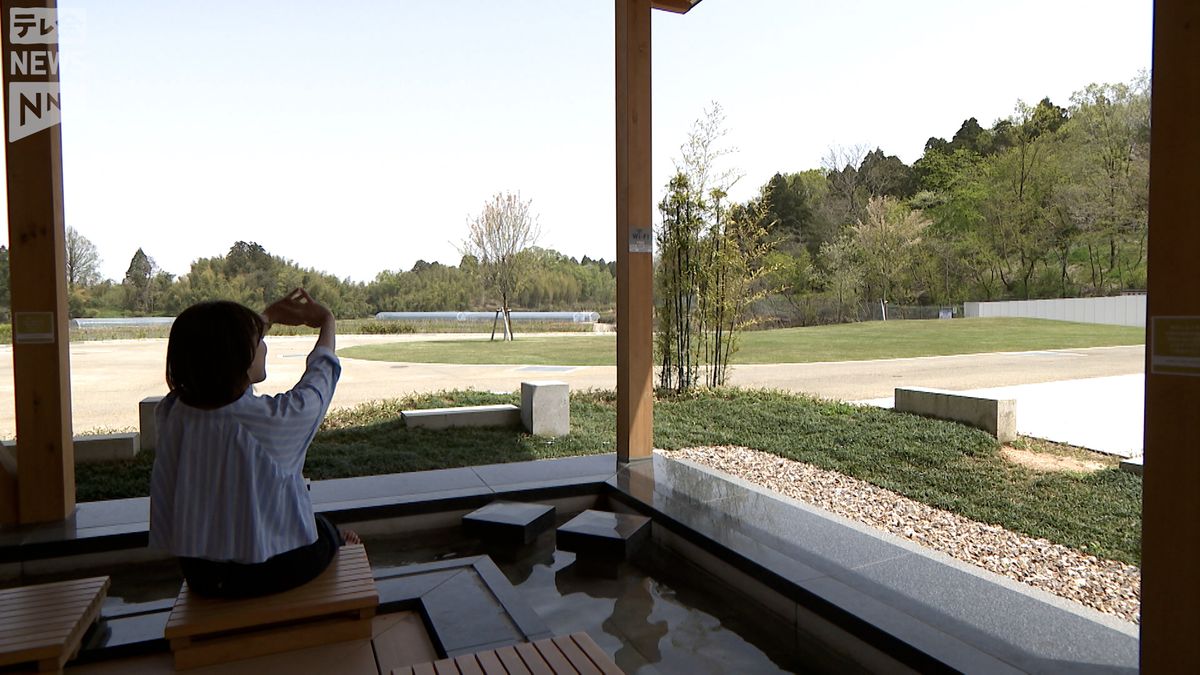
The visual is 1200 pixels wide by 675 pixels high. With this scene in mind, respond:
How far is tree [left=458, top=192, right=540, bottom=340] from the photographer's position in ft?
49.4

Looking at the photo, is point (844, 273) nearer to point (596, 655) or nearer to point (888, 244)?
A: point (888, 244)

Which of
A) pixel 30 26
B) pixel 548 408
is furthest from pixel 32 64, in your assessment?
pixel 548 408

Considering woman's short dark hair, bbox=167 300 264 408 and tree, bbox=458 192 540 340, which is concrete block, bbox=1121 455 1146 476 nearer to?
woman's short dark hair, bbox=167 300 264 408

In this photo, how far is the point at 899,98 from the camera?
24.3 metres

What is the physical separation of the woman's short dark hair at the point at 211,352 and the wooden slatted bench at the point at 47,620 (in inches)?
31.9

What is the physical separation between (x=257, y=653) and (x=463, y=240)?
44.1ft

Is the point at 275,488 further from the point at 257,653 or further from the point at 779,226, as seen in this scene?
the point at 779,226

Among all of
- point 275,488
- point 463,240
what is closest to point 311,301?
point 275,488

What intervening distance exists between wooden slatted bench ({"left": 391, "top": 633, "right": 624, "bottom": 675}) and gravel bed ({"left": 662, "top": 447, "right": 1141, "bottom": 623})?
194 centimetres

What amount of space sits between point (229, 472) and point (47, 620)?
0.82m

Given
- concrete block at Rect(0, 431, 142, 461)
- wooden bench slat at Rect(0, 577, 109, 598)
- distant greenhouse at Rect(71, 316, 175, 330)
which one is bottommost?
concrete block at Rect(0, 431, 142, 461)

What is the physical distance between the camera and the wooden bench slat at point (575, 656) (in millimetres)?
1727

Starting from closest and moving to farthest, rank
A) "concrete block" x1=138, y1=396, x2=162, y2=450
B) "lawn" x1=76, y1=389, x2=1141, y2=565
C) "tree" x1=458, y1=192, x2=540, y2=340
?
1. "lawn" x1=76, y1=389, x2=1141, y2=565
2. "concrete block" x1=138, y1=396, x2=162, y2=450
3. "tree" x1=458, y1=192, x2=540, y2=340

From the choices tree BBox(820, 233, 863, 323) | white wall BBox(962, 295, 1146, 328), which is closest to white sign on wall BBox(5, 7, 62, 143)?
white wall BBox(962, 295, 1146, 328)
